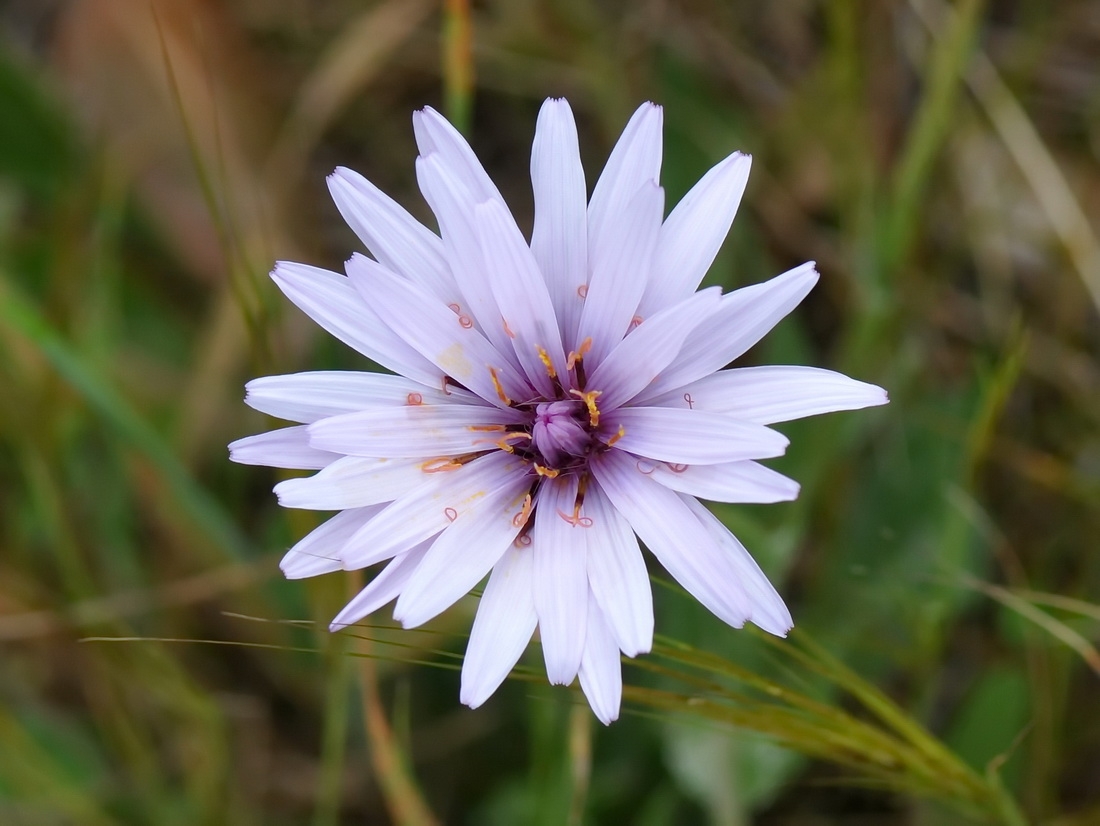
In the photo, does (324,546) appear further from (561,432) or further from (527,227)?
(527,227)

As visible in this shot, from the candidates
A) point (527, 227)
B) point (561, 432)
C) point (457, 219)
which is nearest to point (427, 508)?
point (561, 432)

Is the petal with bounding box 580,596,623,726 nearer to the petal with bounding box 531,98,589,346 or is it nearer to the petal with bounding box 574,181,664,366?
the petal with bounding box 574,181,664,366

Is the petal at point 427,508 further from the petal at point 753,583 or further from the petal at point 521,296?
the petal at point 753,583

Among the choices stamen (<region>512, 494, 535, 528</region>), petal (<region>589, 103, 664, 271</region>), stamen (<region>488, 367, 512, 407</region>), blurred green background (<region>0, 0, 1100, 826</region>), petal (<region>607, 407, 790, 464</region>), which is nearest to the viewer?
petal (<region>607, 407, 790, 464</region>)

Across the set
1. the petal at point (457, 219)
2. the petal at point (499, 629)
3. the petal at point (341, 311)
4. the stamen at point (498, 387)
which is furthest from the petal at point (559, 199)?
the petal at point (499, 629)

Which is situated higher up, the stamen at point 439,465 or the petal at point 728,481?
the stamen at point 439,465

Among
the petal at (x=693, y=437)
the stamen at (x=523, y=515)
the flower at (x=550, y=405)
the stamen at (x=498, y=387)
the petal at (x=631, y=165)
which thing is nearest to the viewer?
the petal at (x=693, y=437)

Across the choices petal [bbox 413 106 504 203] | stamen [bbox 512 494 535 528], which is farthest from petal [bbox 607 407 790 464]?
petal [bbox 413 106 504 203]
